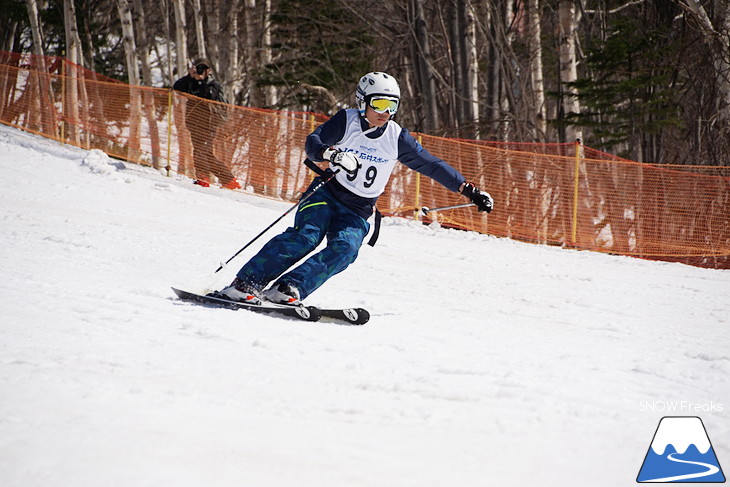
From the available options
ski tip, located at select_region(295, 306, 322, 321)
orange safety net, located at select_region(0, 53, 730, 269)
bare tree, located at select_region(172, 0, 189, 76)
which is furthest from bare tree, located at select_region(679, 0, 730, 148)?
ski tip, located at select_region(295, 306, 322, 321)

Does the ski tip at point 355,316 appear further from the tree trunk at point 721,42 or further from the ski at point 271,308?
the tree trunk at point 721,42

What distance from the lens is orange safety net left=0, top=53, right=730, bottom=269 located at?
11445 millimetres

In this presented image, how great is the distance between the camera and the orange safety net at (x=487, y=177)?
37.6 ft

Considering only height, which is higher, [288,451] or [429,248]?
[288,451]

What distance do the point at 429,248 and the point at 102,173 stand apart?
507 cm

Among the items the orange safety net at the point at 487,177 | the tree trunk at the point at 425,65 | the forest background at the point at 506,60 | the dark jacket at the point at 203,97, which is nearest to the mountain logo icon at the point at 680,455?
the orange safety net at the point at 487,177

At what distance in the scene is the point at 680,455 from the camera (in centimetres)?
263

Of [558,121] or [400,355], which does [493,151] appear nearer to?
[558,121]

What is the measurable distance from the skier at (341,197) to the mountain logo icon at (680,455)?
233 cm

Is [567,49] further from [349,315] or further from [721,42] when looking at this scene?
[349,315]

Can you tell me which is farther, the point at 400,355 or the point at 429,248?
the point at 429,248

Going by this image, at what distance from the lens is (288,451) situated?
230cm

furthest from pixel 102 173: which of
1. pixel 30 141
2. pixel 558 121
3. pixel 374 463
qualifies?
pixel 374 463


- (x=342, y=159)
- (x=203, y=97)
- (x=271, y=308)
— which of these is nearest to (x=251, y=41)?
(x=203, y=97)
